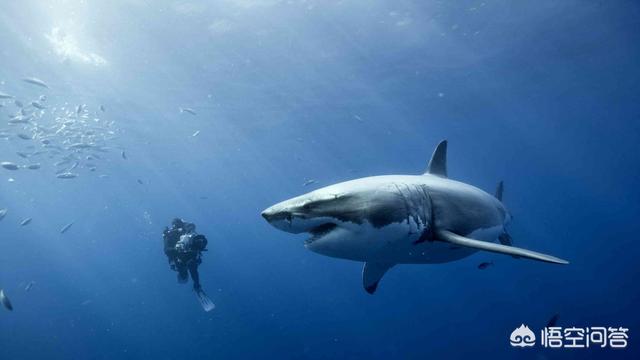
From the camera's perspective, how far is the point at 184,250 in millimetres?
11359

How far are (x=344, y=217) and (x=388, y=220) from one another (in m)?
0.45

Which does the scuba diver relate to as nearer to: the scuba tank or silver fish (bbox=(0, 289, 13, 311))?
the scuba tank

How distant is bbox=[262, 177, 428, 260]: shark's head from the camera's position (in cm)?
326

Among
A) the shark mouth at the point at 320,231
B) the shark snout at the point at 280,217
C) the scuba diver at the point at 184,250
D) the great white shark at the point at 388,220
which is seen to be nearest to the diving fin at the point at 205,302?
the scuba diver at the point at 184,250

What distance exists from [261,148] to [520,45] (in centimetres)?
2499

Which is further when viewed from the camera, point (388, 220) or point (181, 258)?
point (181, 258)

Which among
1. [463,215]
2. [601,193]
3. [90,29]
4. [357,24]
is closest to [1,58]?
[90,29]

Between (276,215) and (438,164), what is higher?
(438,164)

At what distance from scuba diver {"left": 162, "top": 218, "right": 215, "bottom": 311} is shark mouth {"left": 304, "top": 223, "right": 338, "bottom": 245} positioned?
8333mm

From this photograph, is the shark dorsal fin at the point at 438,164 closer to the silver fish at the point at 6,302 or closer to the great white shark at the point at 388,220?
the great white shark at the point at 388,220

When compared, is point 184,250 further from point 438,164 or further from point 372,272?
point 438,164

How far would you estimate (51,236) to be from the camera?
15800 cm

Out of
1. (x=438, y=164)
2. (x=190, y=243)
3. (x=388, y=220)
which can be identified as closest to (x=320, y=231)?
Result: (x=388, y=220)

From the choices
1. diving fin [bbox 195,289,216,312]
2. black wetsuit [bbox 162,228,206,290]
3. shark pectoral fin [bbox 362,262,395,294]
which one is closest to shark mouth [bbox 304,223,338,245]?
shark pectoral fin [bbox 362,262,395,294]
